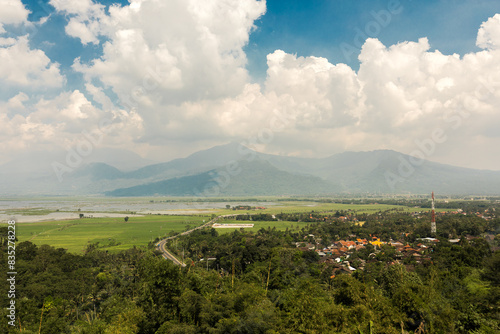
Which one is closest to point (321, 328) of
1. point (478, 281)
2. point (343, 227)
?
point (478, 281)

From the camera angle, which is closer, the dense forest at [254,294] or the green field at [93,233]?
the dense forest at [254,294]

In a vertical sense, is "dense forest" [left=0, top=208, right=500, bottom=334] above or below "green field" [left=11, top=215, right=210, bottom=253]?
above

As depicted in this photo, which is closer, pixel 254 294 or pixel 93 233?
pixel 254 294

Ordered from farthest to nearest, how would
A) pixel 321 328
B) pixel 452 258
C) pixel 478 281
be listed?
pixel 452 258 < pixel 478 281 < pixel 321 328

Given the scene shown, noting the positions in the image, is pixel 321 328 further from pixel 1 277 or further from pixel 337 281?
pixel 1 277

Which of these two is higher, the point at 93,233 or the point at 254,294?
the point at 254,294
